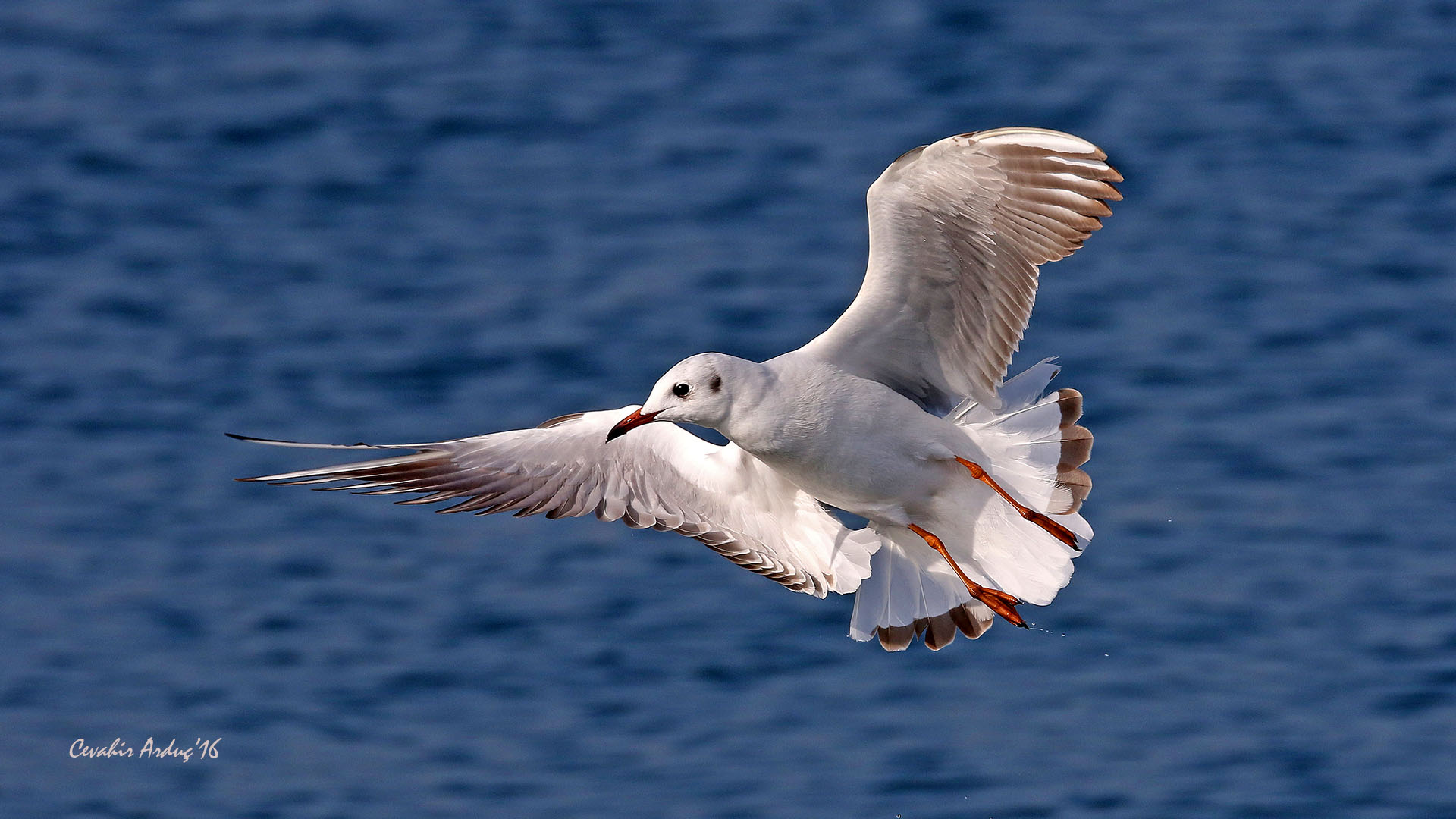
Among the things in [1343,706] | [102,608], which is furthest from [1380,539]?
[102,608]

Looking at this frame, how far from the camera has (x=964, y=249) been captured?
7.71 metres

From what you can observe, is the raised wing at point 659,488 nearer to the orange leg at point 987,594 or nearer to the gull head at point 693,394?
the orange leg at point 987,594

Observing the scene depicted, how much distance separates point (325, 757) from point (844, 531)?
19.4ft

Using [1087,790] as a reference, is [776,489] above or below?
above

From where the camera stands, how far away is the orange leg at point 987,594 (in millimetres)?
7961

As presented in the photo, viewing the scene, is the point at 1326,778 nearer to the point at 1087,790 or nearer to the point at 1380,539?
the point at 1087,790

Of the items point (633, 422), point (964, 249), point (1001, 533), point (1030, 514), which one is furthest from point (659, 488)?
point (964, 249)

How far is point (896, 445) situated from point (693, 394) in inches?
36.1

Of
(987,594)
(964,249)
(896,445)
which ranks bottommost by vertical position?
(987,594)

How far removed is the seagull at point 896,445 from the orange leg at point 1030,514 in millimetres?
19

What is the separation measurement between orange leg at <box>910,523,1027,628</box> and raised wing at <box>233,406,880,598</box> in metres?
0.44

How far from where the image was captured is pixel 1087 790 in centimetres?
1221

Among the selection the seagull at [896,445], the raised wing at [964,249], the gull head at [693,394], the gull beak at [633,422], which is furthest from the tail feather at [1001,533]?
the gull beak at [633,422]

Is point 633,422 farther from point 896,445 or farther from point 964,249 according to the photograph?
point 964,249
